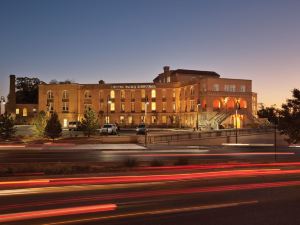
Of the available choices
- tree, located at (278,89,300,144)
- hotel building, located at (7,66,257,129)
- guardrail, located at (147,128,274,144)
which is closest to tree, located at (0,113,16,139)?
guardrail, located at (147,128,274,144)

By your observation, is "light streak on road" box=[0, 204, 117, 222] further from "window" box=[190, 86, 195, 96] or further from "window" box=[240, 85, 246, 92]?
"window" box=[240, 85, 246, 92]

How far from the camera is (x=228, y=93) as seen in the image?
262ft

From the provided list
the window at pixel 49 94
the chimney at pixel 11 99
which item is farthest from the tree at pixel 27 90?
the window at pixel 49 94

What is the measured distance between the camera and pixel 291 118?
2575 cm

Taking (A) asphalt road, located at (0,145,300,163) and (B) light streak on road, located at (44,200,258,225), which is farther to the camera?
(A) asphalt road, located at (0,145,300,163)

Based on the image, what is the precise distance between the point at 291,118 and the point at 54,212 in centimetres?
1915

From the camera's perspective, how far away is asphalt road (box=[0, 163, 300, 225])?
32.7 feet

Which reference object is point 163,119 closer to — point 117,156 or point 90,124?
point 90,124

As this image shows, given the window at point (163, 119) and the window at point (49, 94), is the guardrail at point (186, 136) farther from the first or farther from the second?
the window at point (49, 94)

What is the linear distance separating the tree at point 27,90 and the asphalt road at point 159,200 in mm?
110894

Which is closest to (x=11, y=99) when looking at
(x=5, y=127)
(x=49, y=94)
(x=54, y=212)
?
(x=49, y=94)

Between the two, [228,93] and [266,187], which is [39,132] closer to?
[266,187]

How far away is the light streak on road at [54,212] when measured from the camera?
973 centimetres

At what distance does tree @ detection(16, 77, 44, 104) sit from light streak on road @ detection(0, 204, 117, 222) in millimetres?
115441
